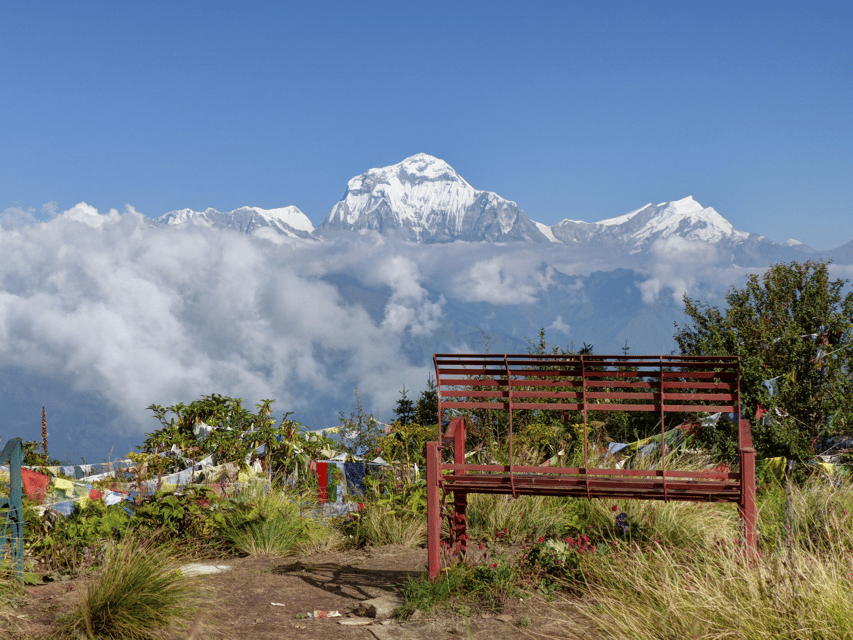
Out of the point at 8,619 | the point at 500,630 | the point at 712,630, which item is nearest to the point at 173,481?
the point at 8,619

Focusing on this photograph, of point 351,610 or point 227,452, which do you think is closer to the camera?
point 351,610

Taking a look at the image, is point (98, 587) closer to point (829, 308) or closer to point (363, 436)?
point (363, 436)

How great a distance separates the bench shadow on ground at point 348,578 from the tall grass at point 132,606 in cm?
112

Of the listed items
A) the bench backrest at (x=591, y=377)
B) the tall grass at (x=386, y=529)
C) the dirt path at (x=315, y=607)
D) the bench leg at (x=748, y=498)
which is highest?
the bench backrest at (x=591, y=377)

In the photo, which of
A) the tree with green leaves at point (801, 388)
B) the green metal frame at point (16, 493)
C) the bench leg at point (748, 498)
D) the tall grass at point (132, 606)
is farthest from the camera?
the tree with green leaves at point (801, 388)

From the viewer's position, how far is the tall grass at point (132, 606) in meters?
4.17

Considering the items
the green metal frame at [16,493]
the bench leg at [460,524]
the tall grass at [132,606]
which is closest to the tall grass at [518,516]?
the bench leg at [460,524]

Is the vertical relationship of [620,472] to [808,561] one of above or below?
above

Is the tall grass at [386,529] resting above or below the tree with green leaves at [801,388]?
below

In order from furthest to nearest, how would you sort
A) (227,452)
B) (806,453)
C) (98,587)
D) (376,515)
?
1. (806,453)
2. (227,452)
3. (376,515)
4. (98,587)

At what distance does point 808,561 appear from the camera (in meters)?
4.38

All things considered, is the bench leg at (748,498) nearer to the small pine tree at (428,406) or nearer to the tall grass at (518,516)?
the tall grass at (518,516)

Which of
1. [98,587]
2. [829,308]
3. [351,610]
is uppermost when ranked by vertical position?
[829,308]

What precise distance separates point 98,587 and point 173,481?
366cm
